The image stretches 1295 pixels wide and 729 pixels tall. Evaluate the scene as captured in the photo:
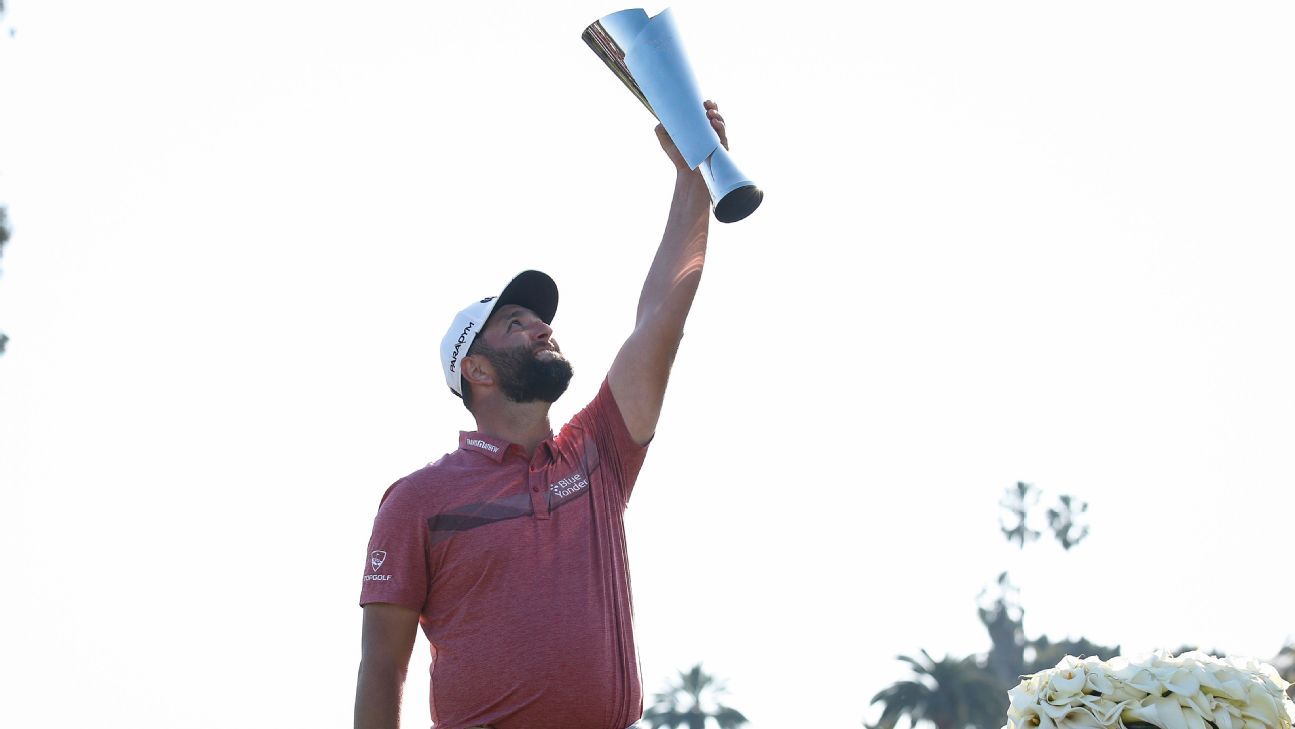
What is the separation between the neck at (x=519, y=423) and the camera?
539cm

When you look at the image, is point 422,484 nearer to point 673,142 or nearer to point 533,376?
point 533,376

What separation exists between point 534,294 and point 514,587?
1466 millimetres

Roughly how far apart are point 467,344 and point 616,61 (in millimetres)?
1148

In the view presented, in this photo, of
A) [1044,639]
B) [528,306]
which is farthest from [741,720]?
[528,306]

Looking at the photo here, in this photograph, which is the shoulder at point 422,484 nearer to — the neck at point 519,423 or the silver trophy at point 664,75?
the neck at point 519,423

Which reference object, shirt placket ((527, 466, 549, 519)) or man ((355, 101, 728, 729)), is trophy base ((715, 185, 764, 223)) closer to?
man ((355, 101, 728, 729))

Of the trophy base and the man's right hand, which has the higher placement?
the man's right hand

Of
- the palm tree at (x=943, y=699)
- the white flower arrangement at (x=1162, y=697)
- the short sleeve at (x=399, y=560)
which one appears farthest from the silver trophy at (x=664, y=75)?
the palm tree at (x=943, y=699)

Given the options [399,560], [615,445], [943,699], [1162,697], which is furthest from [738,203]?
[943,699]

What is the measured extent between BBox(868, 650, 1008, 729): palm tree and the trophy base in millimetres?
42853

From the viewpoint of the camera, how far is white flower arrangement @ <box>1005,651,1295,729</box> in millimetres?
3926

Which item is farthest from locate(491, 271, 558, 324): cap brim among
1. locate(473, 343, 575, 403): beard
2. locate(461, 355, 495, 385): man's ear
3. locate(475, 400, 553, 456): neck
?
locate(475, 400, 553, 456): neck

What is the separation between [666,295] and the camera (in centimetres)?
527

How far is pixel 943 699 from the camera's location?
152 feet
